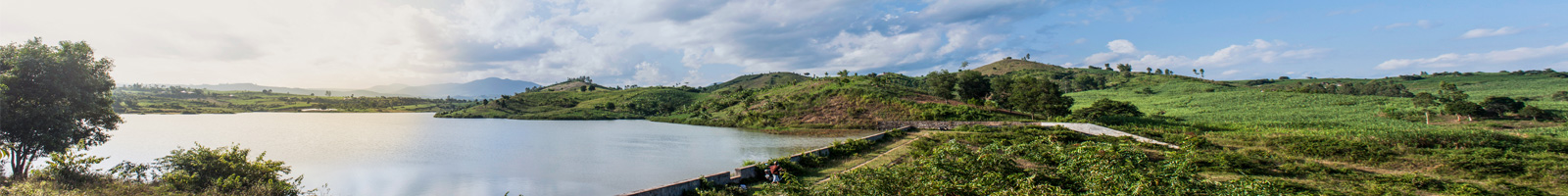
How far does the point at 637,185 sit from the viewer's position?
19266 mm

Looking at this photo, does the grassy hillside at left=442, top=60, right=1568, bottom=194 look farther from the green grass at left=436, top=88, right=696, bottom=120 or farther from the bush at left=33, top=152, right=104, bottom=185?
the bush at left=33, top=152, right=104, bottom=185

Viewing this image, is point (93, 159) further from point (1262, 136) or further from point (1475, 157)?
point (1262, 136)

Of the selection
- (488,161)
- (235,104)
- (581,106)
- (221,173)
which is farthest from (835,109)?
(235,104)

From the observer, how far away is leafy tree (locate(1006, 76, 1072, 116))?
1843 inches

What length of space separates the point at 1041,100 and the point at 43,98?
52.6 m

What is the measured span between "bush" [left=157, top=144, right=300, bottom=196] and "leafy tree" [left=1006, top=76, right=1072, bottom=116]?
155 feet

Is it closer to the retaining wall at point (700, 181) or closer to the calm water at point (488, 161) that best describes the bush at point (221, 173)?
the calm water at point (488, 161)

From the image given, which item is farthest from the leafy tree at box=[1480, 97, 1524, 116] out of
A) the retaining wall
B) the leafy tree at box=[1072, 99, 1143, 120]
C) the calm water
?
the retaining wall

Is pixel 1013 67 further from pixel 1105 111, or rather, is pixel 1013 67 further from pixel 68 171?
pixel 68 171

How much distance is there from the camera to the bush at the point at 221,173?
46.0ft

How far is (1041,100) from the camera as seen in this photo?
47000 millimetres

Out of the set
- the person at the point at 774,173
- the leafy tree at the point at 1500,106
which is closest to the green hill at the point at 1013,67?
the leafy tree at the point at 1500,106

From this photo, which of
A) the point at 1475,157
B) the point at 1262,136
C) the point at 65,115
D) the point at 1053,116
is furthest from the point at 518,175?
the point at 1053,116

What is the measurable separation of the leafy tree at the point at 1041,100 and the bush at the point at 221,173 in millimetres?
47106
